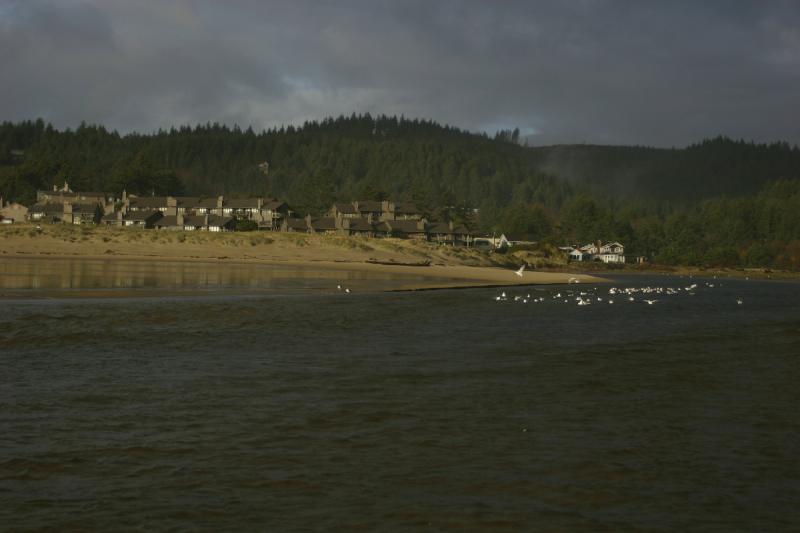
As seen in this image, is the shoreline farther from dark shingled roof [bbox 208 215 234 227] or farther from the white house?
the white house

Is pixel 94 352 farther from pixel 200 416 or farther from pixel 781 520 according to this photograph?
pixel 781 520

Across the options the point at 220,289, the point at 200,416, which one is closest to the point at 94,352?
the point at 200,416

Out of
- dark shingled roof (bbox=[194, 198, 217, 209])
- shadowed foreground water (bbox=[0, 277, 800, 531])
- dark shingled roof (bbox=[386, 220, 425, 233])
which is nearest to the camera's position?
shadowed foreground water (bbox=[0, 277, 800, 531])

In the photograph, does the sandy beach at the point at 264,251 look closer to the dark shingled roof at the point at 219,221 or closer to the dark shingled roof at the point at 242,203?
the dark shingled roof at the point at 219,221

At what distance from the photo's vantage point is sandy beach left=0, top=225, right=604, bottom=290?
79.2 metres

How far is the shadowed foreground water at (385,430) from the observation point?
977cm

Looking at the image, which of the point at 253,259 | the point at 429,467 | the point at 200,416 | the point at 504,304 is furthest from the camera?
the point at 253,259

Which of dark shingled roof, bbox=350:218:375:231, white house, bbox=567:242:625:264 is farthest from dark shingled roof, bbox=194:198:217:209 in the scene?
white house, bbox=567:242:625:264

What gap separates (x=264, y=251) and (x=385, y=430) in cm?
8224

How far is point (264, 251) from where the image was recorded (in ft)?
309

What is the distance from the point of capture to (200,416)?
46.6ft

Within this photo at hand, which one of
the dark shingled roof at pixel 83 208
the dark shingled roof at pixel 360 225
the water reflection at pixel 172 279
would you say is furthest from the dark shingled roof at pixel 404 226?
the water reflection at pixel 172 279

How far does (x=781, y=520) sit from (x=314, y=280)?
163 ft

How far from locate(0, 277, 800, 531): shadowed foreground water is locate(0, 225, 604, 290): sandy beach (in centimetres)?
4744
